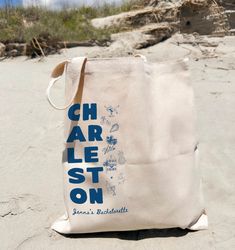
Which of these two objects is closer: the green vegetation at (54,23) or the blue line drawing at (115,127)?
the blue line drawing at (115,127)

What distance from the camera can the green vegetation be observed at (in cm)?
446

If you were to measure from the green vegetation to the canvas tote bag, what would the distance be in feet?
9.41

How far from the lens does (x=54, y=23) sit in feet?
15.5

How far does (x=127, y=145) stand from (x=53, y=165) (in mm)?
776

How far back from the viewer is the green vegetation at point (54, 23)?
14.6 ft

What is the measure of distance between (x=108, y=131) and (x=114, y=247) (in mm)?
468

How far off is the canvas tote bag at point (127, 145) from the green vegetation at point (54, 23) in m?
2.87

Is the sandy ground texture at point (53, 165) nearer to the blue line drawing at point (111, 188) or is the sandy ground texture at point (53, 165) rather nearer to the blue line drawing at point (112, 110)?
the blue line drawing at point (111, 188)

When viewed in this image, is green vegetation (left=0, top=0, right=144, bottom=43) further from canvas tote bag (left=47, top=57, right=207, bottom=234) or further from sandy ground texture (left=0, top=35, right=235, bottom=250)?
canvas tote bag (left=47, top=57, right=207, bottom=234)

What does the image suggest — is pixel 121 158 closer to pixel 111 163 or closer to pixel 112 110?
pixel 111 163

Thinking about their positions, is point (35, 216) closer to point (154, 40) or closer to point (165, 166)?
point (165, 166)

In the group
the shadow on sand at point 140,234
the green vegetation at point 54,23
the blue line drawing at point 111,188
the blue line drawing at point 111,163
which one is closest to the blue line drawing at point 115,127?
the blue line drawing at point 111,163

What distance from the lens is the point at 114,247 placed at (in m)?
1.72

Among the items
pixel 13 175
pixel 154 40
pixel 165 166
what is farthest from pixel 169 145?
pixel 154 40
